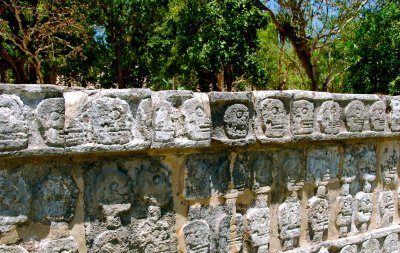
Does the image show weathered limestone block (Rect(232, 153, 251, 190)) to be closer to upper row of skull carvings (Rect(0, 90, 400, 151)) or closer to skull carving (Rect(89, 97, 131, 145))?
upper row of skull carvings (Rect(0, 90, 400, 151))

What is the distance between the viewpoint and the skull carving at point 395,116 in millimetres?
3432

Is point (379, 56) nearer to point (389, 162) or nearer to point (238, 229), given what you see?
point (389, 162)

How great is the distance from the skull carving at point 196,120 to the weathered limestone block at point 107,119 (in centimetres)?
22

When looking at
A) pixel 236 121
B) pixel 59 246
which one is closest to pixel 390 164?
pixel 236 121

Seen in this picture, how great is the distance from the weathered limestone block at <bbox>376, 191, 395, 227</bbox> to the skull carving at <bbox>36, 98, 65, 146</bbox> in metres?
2.47

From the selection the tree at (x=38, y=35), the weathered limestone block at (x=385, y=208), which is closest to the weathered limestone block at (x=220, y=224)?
the weathered limestone block at (x=385, y=208)

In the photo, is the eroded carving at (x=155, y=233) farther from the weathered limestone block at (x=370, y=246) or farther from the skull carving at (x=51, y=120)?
the weathered limestone block at (x=370, y=246)

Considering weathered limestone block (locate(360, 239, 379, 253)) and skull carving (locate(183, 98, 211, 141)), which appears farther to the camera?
weathered limestone block (locate(360, 239, 379, 253))

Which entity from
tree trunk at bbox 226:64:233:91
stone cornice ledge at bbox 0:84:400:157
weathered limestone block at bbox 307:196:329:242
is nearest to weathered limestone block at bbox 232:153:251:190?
stone cornice ledge at bbox 0:84:400:157

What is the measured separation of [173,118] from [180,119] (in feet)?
0.14

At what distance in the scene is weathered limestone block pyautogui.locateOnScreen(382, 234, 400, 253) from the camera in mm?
3525

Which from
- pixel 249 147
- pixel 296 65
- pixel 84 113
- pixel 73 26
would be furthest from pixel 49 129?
pixel 296 65

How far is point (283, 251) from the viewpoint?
2.98 meters

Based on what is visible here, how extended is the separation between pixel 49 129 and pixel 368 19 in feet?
23.4
